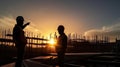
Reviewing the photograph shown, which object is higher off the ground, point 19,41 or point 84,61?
point 19,41

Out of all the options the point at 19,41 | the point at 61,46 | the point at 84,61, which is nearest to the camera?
the point at 19,41

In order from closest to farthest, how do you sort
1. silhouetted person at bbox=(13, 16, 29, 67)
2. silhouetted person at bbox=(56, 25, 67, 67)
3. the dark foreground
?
1. silhouetted person at bbox=(13, 16, 29, 67)
2. silhouetted person at bbox=(56, 25, 67, 67)
3. the dark foreground

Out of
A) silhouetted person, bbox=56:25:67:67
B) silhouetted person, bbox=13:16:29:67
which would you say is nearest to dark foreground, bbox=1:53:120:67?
silhouetted person, bbox=56:25:67:67

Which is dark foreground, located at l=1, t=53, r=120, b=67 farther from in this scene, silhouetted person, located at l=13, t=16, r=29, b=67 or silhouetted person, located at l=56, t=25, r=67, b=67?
silhouetted person, located at l=13, t=16, r=29, b=67

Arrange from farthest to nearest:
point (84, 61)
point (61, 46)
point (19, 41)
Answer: point (84, 61)
point (61, 46)
point (19, 41)

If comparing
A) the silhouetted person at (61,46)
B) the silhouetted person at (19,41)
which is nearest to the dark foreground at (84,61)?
the silhouetted person at (61,46)

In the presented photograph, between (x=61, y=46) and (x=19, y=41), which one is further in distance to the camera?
(x=61, y=46)

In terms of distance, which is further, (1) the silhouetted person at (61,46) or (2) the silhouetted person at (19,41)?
(1) the silhouetted person at (61,46)

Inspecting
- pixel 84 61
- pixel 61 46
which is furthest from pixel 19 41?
pixel 84 61

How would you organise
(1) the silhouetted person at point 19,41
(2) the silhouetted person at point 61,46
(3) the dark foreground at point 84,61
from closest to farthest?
(1) the silhouetted person at point 19,41, (2) the silhouetted person at point 61,46, (3) the dark foreground at point 84,61

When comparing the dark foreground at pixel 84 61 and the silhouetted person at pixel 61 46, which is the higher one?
the silhouetted person at pixel 61 46

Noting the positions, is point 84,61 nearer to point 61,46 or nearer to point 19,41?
point 61,46

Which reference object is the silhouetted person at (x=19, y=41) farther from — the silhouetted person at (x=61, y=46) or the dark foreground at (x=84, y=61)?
the dark foreground at (x=84, y=61)

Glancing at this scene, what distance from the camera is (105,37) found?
50.2m
